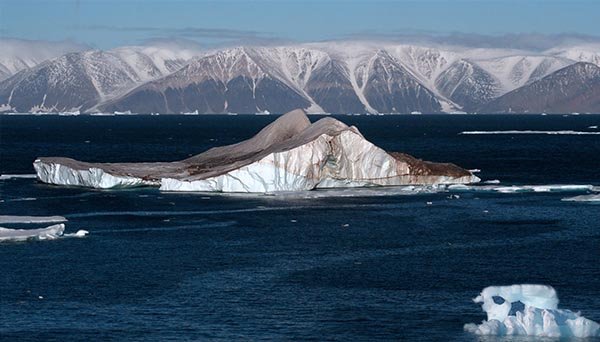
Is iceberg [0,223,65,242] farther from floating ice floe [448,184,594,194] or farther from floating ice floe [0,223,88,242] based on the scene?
floating ice floe [448,184,594,194]

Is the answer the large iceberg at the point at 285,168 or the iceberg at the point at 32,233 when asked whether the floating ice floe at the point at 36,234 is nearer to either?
the iceberg at the point at 32,233

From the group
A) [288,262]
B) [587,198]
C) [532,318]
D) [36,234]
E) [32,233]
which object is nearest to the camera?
[532,318]

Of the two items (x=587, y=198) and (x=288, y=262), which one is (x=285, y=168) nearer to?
(x=587, y=198)

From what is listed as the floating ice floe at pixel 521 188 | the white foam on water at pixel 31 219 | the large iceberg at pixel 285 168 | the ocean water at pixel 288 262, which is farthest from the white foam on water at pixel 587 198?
the white foam on water at pixel 31 219

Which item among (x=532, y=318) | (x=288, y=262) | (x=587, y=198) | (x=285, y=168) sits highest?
(x=285, y=168)

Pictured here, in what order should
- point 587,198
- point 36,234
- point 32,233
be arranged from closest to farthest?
point 36,234 < point 32,233 < point 587,198

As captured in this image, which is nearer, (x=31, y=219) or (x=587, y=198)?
(x=31, y=219)

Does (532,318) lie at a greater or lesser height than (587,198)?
lesser

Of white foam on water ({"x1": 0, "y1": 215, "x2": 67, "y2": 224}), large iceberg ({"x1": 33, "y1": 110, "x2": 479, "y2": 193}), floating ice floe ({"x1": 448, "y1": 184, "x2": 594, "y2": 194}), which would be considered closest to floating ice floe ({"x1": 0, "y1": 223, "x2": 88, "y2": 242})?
white foam on water ({"x1": 0, "y1": 215, "x2": 67, "y2": 224})

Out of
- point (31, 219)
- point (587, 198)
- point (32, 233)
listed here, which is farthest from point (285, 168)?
point (32, 233)
